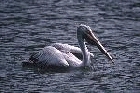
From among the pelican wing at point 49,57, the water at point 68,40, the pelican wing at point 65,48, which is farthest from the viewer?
the pelican wing at point 65,48

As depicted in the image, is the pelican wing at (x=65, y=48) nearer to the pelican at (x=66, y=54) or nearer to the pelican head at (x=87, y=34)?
the pelican at (x=66, y=54)

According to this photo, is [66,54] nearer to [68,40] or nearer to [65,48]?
[65,48]

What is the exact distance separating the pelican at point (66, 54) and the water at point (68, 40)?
0.86 ft

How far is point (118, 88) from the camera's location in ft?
51.9

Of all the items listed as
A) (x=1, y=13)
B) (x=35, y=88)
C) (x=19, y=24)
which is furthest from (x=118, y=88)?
(x=1, y=13)

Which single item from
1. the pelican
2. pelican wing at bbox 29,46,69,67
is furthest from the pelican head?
pelican wing at bbox 29,46,69,67

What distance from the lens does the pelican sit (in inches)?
710

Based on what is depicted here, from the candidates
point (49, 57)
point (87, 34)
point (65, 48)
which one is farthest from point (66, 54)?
point (87, 34)

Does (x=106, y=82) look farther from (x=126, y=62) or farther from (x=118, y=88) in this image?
(x=126, y=62)

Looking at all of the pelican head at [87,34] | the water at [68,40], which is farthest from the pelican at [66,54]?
the water at [68,40]

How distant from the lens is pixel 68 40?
2075 centimetres

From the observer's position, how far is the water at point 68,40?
16.2 metres

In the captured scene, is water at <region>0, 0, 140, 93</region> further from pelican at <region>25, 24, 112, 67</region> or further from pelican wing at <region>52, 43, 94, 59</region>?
pelican wing at <region>52, 43, 94, 59</region>

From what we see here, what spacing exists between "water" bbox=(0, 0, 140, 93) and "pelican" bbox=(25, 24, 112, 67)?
263 mm
